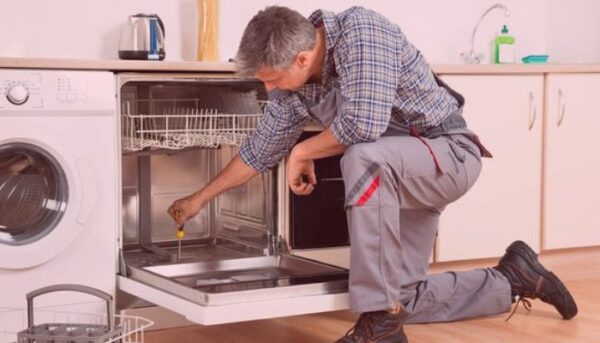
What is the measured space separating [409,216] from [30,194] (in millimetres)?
1147

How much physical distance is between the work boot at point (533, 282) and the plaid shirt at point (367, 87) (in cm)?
61

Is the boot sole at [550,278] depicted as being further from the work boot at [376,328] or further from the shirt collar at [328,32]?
the shirt collar at [328,32]

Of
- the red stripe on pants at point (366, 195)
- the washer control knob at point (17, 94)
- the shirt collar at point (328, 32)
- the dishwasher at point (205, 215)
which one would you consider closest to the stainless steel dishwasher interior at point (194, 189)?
the dishwasher at point (205, 215)

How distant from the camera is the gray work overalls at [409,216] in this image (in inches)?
107

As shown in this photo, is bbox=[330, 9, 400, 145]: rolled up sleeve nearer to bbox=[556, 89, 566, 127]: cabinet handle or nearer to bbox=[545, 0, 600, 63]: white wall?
bbox=[556, 89, 566, 127]: cabinet handle

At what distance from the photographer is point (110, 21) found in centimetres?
376

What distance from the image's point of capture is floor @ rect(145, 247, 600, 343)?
10.1ft

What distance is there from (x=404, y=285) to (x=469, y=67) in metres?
1.05

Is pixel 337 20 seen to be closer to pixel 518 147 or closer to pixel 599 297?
pixel 518 147

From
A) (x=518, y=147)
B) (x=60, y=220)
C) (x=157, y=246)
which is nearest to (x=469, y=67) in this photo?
(x=518, y=147)

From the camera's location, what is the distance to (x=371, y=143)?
2.78 m

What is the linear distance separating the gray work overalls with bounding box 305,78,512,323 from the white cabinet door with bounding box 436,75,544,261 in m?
0.49

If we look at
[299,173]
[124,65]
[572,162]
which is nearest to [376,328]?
[299,173]


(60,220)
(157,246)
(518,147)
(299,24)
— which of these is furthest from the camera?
(518,147)
